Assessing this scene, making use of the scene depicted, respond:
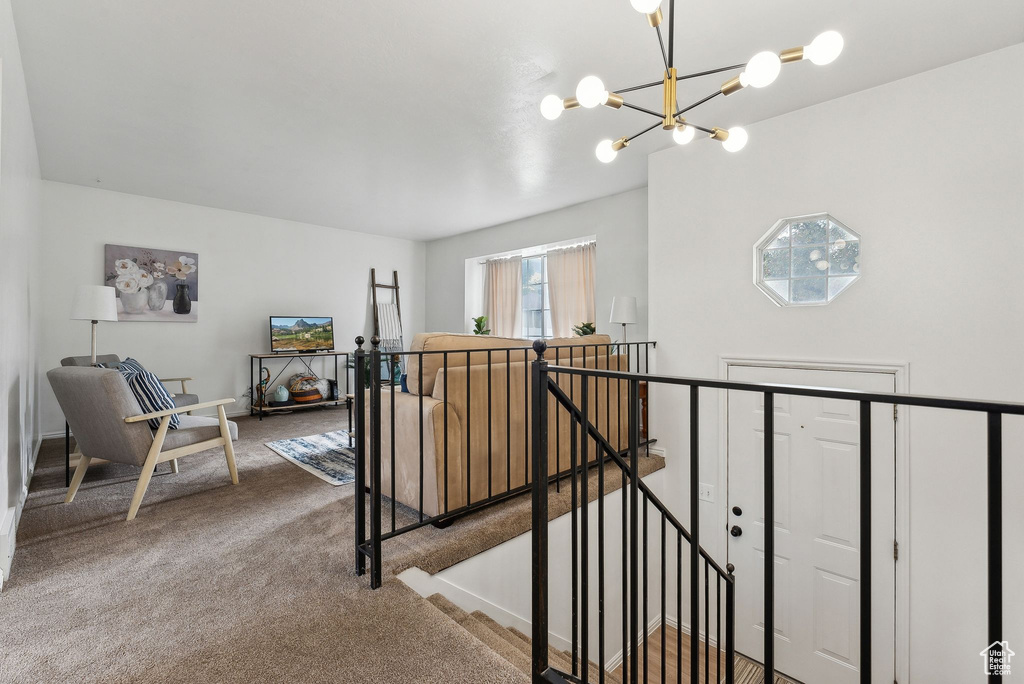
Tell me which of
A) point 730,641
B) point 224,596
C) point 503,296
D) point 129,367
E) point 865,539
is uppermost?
point 503,296

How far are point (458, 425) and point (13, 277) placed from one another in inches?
90.9

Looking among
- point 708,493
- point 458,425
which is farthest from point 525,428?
point 708,493

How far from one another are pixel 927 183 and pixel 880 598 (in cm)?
234

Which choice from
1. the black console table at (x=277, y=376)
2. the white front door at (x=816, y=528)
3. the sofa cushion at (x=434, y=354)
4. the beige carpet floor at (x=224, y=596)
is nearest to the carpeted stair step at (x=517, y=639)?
the beige carpet floor at (x=224, y=596)

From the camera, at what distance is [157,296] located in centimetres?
482

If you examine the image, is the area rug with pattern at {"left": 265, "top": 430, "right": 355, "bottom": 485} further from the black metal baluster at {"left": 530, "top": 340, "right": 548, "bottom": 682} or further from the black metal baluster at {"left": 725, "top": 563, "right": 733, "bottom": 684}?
the black metal baluster at {"left": 725, "top": 563, "right": 733, "bottom": 684}

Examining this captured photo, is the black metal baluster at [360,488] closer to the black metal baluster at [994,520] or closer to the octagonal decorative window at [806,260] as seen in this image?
the black metal baluster at [994,520]

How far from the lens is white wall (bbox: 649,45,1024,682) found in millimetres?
2270

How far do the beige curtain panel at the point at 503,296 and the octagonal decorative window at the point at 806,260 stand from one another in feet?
11.4

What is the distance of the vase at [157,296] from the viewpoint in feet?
15.7

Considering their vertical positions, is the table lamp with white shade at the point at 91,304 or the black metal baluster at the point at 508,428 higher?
the table lamp with white shade at the point at 91,304

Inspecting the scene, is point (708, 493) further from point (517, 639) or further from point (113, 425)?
point (113, 425)

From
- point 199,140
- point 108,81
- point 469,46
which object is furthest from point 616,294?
point 108,81

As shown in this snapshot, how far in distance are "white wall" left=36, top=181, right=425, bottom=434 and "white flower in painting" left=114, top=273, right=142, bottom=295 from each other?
0.48ft
